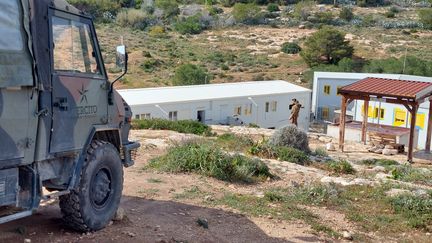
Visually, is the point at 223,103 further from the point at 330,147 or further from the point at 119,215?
the point at 119,215

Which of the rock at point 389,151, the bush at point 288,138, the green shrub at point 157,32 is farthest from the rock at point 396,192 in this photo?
the green shrub at point 157,32

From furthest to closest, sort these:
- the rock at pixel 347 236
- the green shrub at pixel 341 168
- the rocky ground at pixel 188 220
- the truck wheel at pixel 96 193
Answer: the green shrub at pixel 341 168 < the rock at pixel 347 236 < the rocky ground at pixel 188 220 < the truck wheel at pixel 96 193

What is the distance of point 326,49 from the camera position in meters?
60.7

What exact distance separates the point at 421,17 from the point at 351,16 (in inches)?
369

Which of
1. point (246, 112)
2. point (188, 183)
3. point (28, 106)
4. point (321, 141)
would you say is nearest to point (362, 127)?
point (321, 141)

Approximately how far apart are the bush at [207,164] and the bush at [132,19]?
67.8 m

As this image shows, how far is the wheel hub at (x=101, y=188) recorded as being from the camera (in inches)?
306

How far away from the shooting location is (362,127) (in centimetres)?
2898

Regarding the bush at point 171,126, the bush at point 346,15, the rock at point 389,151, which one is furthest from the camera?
the bush at point 346,15

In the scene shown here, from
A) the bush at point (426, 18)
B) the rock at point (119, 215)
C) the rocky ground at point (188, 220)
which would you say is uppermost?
the bush at point (426, 18)

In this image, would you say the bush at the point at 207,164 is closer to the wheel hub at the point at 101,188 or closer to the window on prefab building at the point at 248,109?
the wheel hub at the point at 101,188

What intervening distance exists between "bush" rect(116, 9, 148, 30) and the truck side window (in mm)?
73205

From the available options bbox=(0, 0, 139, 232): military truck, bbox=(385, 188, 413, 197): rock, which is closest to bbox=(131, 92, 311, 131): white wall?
bbox=(385, 188, 413, 197): rock

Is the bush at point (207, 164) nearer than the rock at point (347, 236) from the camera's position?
No
